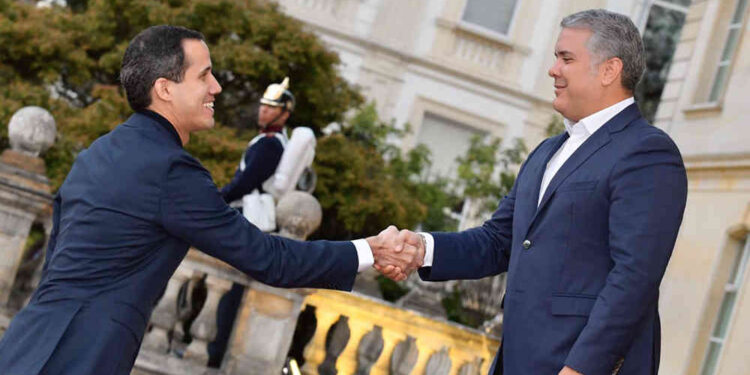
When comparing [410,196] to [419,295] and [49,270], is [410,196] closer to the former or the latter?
[419,295]

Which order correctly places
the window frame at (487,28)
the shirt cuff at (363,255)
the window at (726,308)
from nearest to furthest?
the shirt cuff at (363,255) → the window at (726,308) → the window frame at (487,28)

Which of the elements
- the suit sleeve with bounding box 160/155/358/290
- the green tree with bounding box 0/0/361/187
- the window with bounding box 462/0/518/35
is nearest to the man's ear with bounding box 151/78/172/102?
the suit sleeve with bounding box 160/155/358/290

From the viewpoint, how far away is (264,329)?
25.7 feet

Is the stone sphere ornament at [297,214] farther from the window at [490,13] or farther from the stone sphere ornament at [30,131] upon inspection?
the window at [490,13]

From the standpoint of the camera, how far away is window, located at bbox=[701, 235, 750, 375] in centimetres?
1138

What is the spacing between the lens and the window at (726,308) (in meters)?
11.4

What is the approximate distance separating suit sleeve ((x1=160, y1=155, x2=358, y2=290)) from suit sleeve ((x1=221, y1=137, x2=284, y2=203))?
11.8ft

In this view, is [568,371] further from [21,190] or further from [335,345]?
[21,190]

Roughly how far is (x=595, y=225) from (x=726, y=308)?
7.59 m

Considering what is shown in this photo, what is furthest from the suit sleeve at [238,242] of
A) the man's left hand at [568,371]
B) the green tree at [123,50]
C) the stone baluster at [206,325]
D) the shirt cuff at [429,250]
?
the green tree at [123,50]

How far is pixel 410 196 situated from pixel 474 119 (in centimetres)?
852

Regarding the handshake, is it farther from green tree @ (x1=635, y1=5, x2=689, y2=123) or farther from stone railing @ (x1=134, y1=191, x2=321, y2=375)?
green tree @ (x1=635, y1=5, x2=689, y2=123)

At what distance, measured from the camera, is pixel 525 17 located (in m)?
21.7

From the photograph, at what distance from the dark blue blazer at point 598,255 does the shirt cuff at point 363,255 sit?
1.70ft
